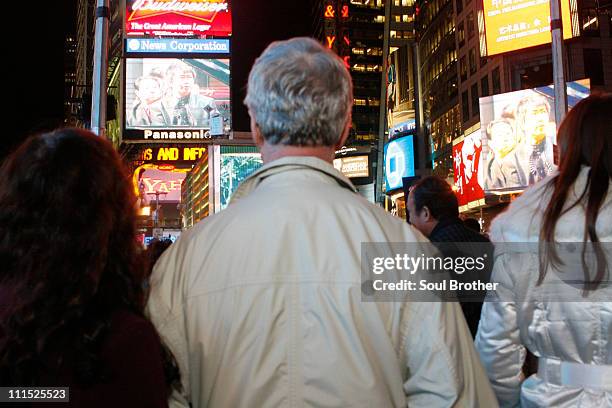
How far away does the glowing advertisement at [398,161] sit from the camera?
26.5 meters

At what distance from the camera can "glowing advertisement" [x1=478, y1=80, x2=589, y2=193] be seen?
89.7 feet

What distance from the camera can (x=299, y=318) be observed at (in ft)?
5.91

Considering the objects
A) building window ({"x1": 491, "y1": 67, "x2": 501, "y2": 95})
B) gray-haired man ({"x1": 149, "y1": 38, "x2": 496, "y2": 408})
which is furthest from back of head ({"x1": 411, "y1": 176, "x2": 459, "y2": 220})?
building window ({"x1": 491, "y1": 67, "x2": 501, "y2": 95})

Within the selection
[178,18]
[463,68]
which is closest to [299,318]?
[178,18]

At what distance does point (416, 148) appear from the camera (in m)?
24.1

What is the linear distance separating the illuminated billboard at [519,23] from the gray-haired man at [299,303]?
24.7 m

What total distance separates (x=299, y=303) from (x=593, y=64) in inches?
1769

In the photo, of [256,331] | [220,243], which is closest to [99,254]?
[220,243]

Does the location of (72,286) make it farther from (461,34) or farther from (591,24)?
(461,34)

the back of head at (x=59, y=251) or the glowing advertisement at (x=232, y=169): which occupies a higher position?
the glowing advertisement at (x=232, y=169)

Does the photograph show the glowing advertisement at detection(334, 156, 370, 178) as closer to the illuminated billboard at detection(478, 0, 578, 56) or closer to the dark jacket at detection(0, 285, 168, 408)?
the illuminated billboard at detection(478, 0, 578, 56)

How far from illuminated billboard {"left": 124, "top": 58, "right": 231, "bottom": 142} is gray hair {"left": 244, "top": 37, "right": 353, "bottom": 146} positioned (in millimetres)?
27745

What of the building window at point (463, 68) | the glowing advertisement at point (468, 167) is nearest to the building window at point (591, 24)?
the glowing advertisement at point (468, 167)

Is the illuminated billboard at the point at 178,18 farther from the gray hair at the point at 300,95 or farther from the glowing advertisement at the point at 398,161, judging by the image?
the gray hair at the point at 300,95
